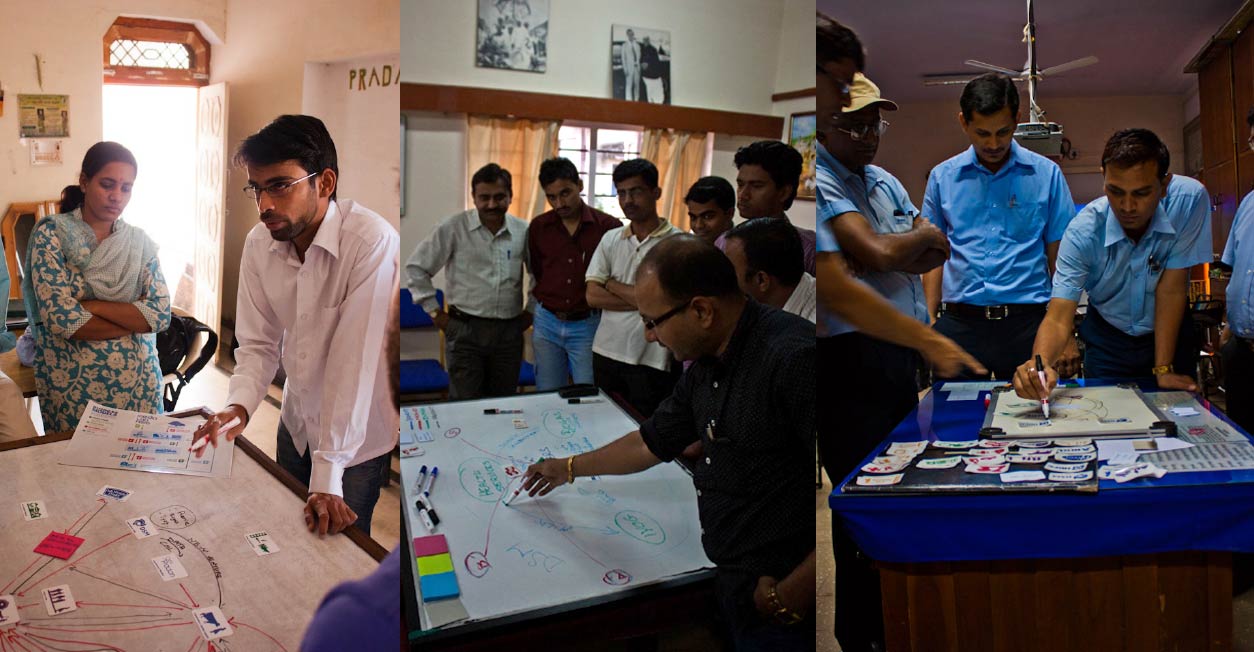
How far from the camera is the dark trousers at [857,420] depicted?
85cm

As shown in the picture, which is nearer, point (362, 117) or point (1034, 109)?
point (362, 117)

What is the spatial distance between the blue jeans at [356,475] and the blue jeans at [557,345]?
23 cm

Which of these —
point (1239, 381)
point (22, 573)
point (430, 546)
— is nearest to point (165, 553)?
point (22, 573)

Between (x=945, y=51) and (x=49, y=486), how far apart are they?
1114 mm

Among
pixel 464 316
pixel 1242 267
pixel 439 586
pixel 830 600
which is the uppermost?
pixel 1242 267

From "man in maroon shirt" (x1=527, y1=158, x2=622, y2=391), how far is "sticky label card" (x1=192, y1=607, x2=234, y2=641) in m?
0.45

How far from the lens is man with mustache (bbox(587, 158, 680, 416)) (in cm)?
61

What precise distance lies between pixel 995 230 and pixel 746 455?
63cm

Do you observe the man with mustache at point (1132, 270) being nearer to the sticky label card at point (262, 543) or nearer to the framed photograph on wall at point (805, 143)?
the framed photograph on wall at point (805, 143)

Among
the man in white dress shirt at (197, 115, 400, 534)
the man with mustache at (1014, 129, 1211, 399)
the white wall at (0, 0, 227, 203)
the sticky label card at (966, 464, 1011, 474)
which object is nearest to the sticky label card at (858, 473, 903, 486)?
the sticky label card at (966, 464, 1011, 474)

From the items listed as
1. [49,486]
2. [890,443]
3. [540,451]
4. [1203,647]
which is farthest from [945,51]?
[49,486]

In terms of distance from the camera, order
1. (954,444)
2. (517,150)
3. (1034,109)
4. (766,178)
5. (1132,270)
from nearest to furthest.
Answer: (517,150) < (766,178) < (954,444) < (1034,109) < (1132,270)

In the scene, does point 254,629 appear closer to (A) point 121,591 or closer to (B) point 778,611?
(A) point 121,591

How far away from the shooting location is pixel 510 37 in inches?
22.9
